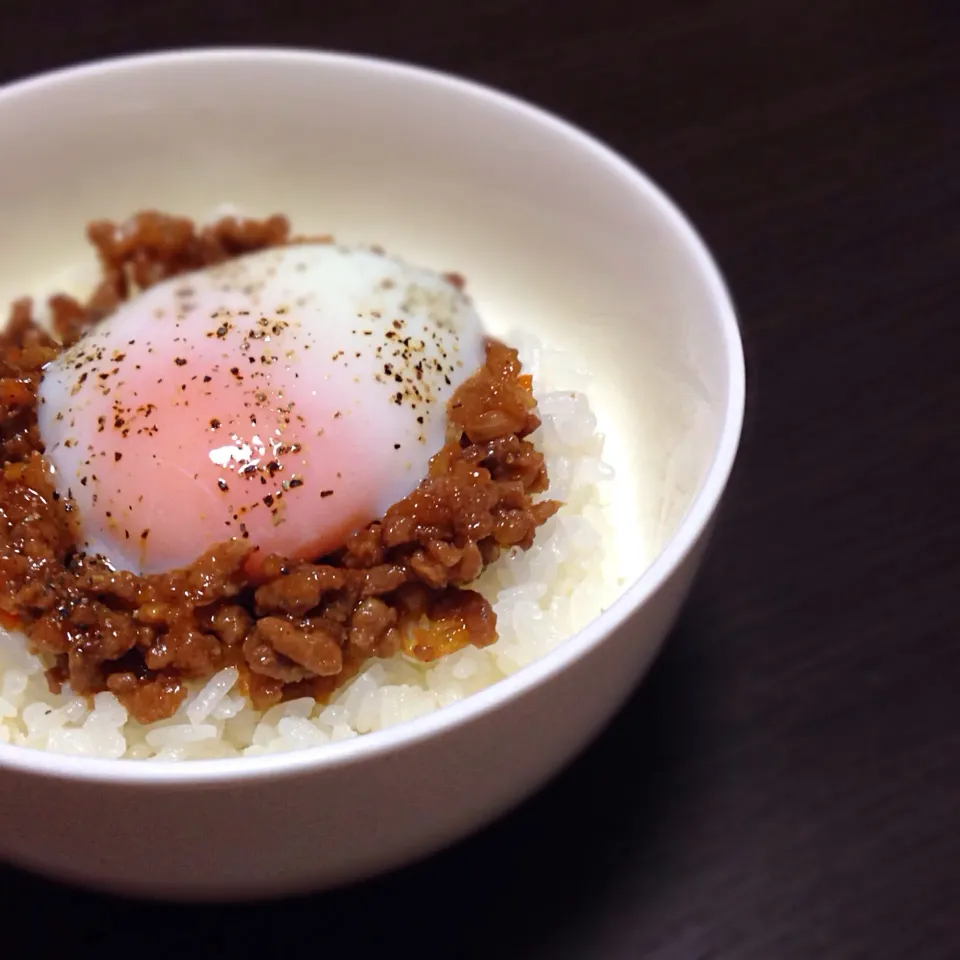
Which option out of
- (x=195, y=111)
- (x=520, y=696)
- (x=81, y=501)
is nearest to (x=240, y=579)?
(x=81, y=501)

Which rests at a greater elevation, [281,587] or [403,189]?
[403,189]

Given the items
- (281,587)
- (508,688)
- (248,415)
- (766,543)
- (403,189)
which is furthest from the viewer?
(403,189)

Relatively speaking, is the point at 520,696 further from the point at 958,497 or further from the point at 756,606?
the point at 958,497

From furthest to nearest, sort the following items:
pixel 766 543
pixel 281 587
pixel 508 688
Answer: pixel 766 543, pixel 281 587, pixel 508 688

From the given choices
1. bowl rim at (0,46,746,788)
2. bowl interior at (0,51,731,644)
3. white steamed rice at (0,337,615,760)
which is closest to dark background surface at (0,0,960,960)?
white steamed rice at (0,337,615,760)

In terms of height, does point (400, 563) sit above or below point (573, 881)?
above

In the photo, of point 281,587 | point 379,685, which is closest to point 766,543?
point 379,685

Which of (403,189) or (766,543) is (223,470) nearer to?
(403,189)

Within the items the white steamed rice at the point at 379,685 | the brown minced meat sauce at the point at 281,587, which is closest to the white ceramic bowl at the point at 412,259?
the white steamed rice at the point at 379,685
